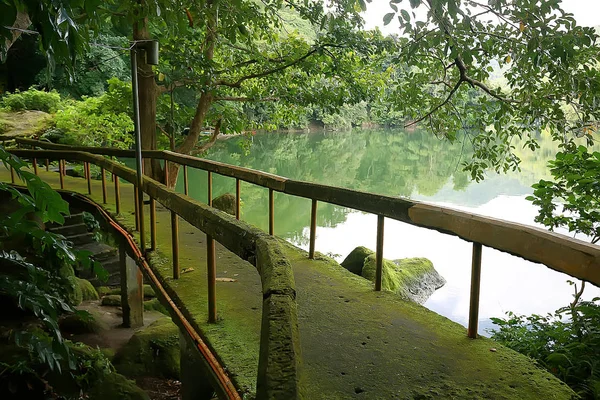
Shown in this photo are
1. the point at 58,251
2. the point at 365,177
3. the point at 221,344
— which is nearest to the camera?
the point at 221,344

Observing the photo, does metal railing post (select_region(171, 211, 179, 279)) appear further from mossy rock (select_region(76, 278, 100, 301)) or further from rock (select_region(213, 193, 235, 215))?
rock (select_region(213, 193, 235, 215))

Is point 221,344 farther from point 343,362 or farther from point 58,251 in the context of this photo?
point 58,251

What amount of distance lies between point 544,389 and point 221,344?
4.47ft

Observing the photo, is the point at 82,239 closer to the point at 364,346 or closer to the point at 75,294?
the point at 75,294

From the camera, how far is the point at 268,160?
95.5ft

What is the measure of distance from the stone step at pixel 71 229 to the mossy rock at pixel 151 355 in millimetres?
4015

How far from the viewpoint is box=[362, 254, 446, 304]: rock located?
9.01m

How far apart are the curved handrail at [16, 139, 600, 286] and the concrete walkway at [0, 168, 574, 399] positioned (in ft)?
1.82

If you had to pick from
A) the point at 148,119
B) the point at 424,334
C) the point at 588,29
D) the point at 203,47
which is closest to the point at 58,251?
the point at 424,334

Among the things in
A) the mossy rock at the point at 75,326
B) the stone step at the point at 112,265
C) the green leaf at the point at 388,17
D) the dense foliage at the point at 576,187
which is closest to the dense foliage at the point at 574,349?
the dense foliage at the point at 576,187

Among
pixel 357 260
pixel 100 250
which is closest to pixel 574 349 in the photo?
pixel 357 260

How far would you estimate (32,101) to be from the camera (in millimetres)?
17328

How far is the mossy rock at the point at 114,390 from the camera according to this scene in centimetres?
404

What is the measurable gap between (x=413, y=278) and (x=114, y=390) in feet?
24.1
